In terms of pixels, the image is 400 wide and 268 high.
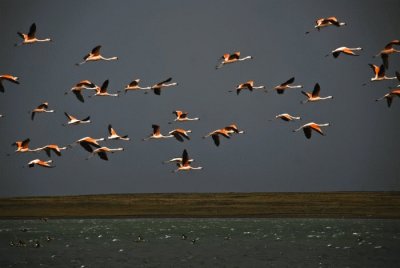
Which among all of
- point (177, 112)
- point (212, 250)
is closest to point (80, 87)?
point (177, 112)

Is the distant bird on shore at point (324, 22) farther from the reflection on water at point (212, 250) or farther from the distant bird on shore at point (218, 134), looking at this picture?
the reflection on water at point (212, 250)

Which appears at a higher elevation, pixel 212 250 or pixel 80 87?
pixel 80 87

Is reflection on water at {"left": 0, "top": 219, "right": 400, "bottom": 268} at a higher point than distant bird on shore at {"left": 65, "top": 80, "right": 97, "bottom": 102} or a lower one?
lower

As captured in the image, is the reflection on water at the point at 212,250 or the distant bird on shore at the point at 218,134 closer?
the distant bird on shore at the point at 218,134

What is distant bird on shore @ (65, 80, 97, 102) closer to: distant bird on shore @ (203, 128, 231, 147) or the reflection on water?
distant bird on shore @ (203, 128, 231, 147)

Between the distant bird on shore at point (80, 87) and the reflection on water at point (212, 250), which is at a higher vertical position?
the distant bird on shore at point (80, 87)

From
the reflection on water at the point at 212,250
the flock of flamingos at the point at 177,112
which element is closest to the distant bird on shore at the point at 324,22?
the flock of flamingos at the point at 177,112

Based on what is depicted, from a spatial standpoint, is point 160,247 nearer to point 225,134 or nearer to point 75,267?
point 75,267

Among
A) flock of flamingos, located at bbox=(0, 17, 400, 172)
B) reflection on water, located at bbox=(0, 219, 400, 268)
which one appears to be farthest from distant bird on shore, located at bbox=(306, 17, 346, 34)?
reflection on water, located at bbox=(0, 219, 400, 268)

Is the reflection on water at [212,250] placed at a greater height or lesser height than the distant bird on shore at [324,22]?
lesser

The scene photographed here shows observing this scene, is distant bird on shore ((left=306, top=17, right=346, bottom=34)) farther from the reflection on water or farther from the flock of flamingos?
the reflection on water

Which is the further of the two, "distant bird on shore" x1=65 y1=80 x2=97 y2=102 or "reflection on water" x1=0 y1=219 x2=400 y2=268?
"reflection on water" x1=0 y1=219 x2=400 y2=268

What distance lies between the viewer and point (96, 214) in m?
121

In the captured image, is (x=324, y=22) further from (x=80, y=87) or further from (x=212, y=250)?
(x=212, y=250)
